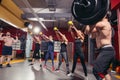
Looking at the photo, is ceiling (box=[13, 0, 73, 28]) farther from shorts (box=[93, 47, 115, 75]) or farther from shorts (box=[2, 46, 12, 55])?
shorts (box=[93, 47, 115, 75])

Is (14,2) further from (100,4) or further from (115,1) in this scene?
(100,4)

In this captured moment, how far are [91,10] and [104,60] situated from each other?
0.71m

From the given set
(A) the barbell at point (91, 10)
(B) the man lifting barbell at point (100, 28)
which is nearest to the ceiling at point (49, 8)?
(A) the barbell at point (91, 10)

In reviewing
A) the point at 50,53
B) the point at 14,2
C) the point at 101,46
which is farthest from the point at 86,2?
the point at 14,2

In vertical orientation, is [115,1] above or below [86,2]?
above

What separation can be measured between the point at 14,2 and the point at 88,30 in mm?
6582

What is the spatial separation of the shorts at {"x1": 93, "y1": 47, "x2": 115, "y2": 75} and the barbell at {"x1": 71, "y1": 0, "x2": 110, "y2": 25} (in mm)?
443

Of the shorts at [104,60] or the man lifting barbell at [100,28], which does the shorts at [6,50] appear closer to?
the man lifting barbell at [100,28]

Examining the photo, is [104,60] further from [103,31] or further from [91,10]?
[91,10]

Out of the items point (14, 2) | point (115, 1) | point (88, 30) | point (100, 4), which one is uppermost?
point (14, 2)

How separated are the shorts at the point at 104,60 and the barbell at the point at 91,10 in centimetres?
44

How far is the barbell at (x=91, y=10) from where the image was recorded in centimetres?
189

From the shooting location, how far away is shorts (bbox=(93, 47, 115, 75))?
6.20ft

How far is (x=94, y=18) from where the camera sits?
1894 mm
